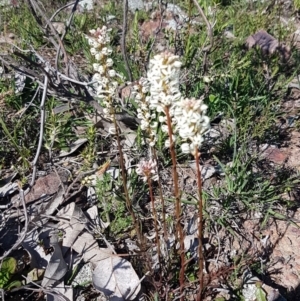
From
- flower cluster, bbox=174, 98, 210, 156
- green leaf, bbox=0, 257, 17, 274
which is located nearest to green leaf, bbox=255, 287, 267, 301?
flower cluster, bbox=174, 98, 210, 156

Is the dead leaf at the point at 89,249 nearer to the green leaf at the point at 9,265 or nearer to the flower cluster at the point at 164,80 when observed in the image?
the green leaf at the point at 9,265

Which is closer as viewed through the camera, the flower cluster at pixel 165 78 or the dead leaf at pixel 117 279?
the flower cluster at pixel 165 78

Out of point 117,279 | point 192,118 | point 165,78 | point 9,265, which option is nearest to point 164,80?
point 165,78

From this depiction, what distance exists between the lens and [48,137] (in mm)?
3043

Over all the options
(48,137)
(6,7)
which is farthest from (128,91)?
(6,7)

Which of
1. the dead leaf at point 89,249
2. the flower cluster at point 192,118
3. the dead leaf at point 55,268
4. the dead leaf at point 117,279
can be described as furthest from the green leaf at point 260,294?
the flower cluster at point 192,118

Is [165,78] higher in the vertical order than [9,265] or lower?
higher

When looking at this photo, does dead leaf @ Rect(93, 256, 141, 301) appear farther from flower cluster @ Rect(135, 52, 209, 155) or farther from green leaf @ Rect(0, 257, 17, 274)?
flower cluster @ Rect(135, 52, 209, 155)

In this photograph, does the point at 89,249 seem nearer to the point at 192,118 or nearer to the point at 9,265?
the point at 9,265

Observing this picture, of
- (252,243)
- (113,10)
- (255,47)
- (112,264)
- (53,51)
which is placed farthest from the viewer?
(113,10)

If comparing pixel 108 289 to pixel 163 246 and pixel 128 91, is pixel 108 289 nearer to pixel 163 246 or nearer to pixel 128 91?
pixel 163 246

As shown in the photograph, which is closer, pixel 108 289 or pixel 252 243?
pixel 108 289

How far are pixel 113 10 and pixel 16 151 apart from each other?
271cm

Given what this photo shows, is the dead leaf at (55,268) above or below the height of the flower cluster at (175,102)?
below
